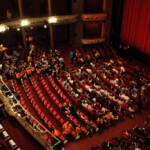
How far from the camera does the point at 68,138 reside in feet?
24.5

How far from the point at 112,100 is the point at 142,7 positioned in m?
7.98

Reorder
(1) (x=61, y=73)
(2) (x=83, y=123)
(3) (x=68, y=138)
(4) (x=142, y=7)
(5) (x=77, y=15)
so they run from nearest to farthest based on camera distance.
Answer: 1. (3) (x=68, y=138)
2. (2) (x=83, y=123)
3. (1) (x=61, y=73)
4. (4) (x=142, y=7)
5. (5) (x=77, y=15)

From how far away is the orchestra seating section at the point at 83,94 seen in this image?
787 centimetres

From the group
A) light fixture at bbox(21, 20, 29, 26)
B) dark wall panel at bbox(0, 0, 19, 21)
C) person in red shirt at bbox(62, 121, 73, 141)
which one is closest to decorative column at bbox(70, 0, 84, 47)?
light fixture at bbox(21, 20, 29, 26)

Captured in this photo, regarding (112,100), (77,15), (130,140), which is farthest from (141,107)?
(77,15)

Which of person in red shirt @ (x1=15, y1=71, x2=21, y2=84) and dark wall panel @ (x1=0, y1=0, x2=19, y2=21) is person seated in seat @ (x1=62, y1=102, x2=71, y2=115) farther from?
dark wall panel @ (x1=0, y1=0, x2=19, y2=21)

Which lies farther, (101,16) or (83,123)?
(101,16)

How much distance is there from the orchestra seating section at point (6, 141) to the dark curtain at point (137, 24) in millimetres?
11373

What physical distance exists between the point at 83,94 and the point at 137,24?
26.1 feet

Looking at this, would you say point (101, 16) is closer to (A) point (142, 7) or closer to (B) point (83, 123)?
(A) point (142, 7)

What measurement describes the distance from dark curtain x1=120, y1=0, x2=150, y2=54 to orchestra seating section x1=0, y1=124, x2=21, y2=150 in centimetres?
1137

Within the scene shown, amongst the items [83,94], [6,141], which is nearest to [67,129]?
[83,94]

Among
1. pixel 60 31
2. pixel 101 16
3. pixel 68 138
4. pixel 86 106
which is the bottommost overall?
pixel 68 138

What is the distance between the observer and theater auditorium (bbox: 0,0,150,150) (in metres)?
6.67
